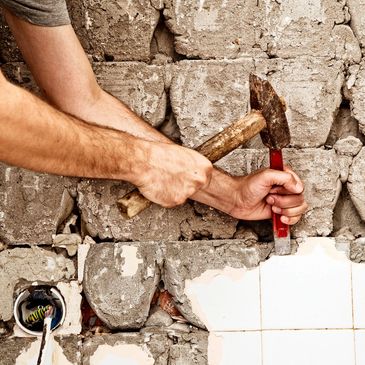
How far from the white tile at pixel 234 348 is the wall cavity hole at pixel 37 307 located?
2.16 ft

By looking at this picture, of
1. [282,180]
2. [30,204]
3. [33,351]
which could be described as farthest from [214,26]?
[33,351]

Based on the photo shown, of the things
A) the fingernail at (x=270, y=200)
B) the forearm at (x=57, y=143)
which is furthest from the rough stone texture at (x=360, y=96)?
the forearm at (x=57, y=143)

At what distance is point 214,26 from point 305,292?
120 centimetres

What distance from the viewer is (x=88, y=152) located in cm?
219

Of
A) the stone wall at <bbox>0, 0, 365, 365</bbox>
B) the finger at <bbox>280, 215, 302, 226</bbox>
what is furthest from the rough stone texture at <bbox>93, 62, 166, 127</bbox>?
the finger at <bbox>280, 215, 302, 226</bbox>

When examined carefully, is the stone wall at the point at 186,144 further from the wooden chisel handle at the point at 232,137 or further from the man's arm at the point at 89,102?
the wooden chisel handle at the point at 232,137

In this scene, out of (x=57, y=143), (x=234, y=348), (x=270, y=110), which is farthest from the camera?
(x=234, y=348)

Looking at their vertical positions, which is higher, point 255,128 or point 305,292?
point 255,128

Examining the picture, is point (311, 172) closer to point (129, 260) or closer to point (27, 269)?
point (129, 260)

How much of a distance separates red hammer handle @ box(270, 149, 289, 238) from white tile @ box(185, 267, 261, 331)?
0.63 feet

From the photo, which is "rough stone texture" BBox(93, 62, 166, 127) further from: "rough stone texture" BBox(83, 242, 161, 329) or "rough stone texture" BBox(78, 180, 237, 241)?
"rough stone texture" BBox(83, 242, 161, 329)

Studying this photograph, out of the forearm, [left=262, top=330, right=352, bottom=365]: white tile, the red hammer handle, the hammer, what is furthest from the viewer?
[left=262, top=330, right=352, bottom=365]: white tile

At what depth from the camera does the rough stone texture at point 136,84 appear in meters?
2.68

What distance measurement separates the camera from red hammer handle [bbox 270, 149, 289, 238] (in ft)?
8.30
